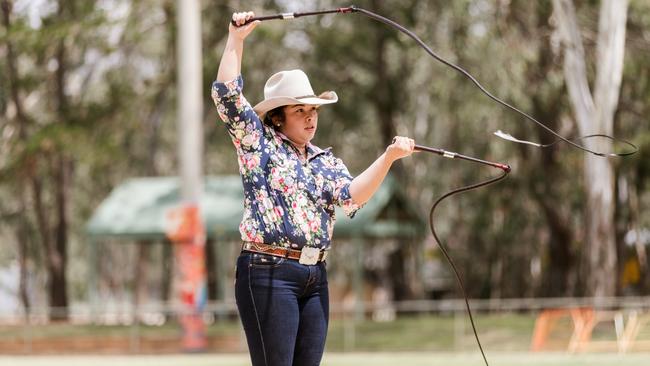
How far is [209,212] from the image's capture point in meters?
29.5

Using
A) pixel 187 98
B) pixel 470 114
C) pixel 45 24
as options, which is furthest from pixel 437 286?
pixel 187 98

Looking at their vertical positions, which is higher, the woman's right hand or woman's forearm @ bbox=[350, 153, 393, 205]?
the woman's right hand

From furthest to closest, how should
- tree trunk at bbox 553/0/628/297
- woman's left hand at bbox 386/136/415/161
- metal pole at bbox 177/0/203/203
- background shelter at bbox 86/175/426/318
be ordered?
background shelter at bbox 86/175/426/318 < tree trunk at bbox 553/0/628/297 < metal pole at bbox 177/0/203/203 < woman's left hand at bbox 386/136/415/161

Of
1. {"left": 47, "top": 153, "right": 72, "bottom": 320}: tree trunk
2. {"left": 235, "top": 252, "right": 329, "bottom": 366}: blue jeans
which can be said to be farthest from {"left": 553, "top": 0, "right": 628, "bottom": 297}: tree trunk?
{"left": 235, "top": 252, "right": 329, "bottom": 366}: blue jeans

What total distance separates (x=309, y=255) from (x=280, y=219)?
21 cm

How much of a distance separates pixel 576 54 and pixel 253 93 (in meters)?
12.7

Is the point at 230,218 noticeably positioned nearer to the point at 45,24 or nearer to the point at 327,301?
the point at 45,24

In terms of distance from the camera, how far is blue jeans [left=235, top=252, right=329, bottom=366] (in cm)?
543

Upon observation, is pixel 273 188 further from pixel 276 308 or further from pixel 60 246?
pixel 60 246

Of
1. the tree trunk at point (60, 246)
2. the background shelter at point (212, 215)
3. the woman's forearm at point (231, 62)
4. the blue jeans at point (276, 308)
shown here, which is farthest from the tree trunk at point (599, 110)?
the woman's forearm at point (231, 62)

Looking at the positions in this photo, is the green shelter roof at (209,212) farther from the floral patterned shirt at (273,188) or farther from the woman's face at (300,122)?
the floral patterned shirt at (273,188)


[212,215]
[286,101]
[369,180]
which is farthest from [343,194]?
[212,215]

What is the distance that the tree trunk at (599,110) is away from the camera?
23.9 meters

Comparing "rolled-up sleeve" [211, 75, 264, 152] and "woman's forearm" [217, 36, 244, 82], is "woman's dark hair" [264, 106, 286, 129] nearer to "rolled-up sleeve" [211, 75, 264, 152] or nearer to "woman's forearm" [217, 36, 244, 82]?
"rolled-up sleeve" [211, 75, 264, 152]
